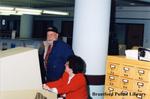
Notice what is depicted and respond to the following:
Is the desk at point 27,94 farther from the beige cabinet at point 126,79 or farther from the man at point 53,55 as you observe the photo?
the man at point 53,55

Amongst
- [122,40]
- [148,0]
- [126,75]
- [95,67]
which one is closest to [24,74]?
[126,75]

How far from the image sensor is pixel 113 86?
310 cm

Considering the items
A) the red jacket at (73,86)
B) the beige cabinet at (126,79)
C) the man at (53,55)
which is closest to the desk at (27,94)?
the red jacket at (73,86)

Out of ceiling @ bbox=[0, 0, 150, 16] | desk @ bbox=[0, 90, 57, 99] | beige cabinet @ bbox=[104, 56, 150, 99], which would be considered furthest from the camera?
ceiling @ bbox=[0, 0, 150, 16]

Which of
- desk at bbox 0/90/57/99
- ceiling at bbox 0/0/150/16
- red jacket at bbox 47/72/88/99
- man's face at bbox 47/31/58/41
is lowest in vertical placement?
red jacket at bbox 47/72/88/99

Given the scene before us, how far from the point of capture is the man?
3.57m

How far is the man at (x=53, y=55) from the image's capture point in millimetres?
3566

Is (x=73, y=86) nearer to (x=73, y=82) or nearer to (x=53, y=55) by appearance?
(x=73, y=82)

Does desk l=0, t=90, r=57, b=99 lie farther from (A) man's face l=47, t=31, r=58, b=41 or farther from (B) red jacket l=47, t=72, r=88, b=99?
(A) man's face l=47, t=31, r=58, b=41

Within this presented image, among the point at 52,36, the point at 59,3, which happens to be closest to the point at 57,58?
the point at 52,36

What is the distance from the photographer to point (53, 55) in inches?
141

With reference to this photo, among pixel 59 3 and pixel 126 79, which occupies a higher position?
pixel 59 3

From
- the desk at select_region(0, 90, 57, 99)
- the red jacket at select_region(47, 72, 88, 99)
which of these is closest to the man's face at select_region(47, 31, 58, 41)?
the red jacket at select_region(47, 72, 88, 99)

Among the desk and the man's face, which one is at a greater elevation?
the man's face
